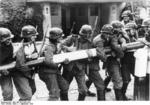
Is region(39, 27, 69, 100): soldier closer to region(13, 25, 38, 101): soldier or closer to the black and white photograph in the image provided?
the black and white photograph

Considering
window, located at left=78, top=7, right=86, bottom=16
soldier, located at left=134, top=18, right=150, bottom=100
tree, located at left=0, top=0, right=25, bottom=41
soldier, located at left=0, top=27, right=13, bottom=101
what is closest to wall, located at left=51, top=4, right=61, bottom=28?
window, located at left=78, top=7, right=86, bottom=16

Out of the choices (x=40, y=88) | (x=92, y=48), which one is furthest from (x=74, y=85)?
(x=92, y=48)

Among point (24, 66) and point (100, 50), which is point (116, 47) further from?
point (24, 66)

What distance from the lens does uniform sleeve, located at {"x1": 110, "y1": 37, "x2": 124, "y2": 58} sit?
508 cm

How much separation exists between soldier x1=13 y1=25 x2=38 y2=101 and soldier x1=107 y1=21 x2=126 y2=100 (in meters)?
1.23

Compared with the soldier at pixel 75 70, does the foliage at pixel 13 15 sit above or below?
above

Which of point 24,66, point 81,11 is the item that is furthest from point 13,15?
point 81,11

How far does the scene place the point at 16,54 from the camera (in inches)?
182

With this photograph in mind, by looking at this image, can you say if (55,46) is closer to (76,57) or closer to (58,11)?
(76,57)

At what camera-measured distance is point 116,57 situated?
5227 millimetres

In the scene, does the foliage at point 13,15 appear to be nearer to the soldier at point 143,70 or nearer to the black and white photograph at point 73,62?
the black and white photograph at point 73,62

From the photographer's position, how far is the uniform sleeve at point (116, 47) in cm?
508

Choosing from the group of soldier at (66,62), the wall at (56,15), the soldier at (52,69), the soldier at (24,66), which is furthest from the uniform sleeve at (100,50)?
the wall at (56,15)

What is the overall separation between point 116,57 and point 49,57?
1147mm
